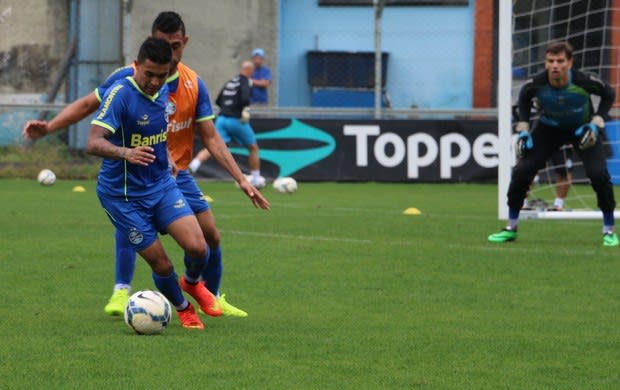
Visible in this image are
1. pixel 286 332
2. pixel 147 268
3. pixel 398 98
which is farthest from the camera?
pixel 398 98

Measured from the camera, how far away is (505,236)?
1279 centimetres

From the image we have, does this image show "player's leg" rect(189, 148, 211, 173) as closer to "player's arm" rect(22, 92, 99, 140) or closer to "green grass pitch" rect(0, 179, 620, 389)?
Result: "green grass pitch" rect(0, 179, 620, 389)

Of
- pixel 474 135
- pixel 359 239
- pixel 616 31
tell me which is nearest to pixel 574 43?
pixel 616 31

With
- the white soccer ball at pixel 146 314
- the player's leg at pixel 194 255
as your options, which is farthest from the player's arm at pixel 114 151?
the white soccer ball at pixel 146 314

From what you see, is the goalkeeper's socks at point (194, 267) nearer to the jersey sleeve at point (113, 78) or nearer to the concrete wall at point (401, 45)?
the jersey sleeve at point (113, 78)

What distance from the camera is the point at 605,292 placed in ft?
30.2

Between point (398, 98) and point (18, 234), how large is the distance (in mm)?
13242

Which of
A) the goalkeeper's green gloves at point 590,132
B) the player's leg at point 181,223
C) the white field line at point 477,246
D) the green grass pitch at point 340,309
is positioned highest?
the goalkeeper's green gloves at point 590,132

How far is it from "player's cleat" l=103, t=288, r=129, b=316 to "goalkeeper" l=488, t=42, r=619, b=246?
5.52m

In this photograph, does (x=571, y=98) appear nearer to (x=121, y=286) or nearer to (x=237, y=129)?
(x=121, y=286)

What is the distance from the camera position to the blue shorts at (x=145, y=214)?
7426 mm

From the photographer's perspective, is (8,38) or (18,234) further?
(8,38)

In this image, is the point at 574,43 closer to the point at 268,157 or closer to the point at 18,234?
the point at 268,157

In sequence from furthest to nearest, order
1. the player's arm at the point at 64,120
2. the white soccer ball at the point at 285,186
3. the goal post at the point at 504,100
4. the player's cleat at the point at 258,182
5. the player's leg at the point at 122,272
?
the player's cleat at the point at 258,182, the white soccer ball at the point at 285,186, the goal post at the point at 504,100, the player's leg at the point at 122,272, the player's arm at the point at 64,120
